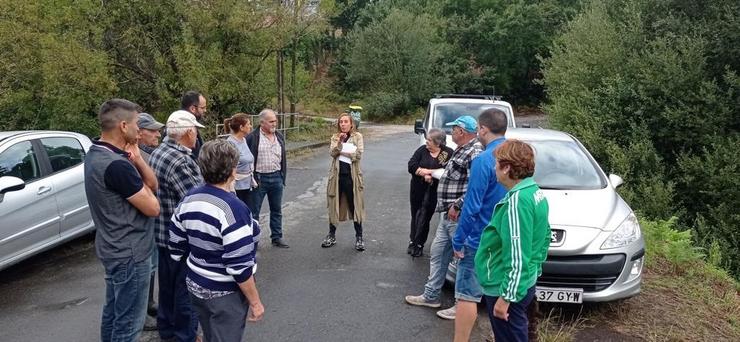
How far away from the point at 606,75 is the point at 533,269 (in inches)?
470

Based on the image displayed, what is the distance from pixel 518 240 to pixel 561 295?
6.42 feet

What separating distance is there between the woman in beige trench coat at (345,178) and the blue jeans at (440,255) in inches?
71.1

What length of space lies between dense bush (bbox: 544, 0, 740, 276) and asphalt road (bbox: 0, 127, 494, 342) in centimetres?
540

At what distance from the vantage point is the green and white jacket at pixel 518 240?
3.01 metres

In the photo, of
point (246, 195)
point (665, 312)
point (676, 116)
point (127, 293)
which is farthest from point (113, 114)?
point (676, 116)

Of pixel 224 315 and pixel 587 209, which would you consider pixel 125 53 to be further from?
pixel 224 315

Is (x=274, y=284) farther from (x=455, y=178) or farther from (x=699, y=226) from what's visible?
(x=699, y=226)

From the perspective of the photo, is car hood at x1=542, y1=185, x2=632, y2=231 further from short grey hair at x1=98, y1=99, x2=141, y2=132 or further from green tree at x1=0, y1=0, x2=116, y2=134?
green tree at x1=0, y1=0, x2=116, y2=134

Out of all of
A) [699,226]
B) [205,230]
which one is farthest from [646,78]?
[205,230]

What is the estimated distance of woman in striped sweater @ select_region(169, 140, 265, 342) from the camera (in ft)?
9.25

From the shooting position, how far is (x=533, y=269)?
3.12 metres

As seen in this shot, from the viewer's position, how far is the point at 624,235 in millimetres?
4918

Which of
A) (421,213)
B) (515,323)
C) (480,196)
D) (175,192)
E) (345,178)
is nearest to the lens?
(515,323)

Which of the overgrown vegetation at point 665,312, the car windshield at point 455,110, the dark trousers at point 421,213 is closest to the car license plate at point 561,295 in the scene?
the overgrown vegetation at point 665,312
